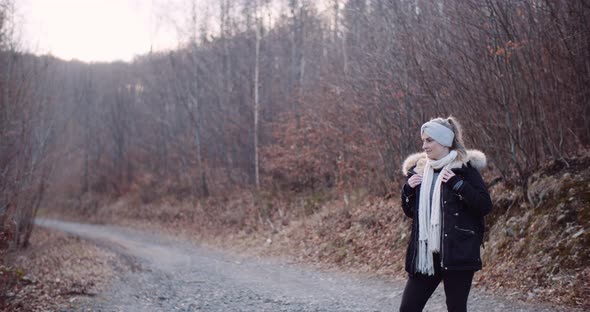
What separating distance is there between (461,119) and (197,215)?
1577 centimetres

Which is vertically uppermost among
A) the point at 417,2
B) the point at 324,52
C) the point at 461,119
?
the point at 324,52

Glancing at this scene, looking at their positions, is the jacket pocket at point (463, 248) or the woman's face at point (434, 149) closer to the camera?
the jacket pocket at point (463, 248)

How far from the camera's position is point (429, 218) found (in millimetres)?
3906

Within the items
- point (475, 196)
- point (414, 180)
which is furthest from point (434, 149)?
point (475, 196)

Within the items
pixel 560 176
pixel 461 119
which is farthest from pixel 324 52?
pixel 560 176

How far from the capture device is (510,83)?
30.3 feet

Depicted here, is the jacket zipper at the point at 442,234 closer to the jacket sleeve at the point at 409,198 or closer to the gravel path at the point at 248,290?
the jacket sleeve at the point at 409,198

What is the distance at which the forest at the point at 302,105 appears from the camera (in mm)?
9117

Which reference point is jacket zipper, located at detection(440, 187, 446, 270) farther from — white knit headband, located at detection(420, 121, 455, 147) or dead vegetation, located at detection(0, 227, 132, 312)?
dead vegetation, located at detection(0, 227, 132, 312)

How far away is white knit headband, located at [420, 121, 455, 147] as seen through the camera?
3.93 m

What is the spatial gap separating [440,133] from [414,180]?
0.42 m

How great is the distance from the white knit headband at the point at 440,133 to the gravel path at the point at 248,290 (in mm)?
3743

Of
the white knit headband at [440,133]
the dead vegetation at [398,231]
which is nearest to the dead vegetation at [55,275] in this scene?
the dead vegetation at [398,231]

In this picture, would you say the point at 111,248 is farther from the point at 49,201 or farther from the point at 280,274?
the point at 49,201
